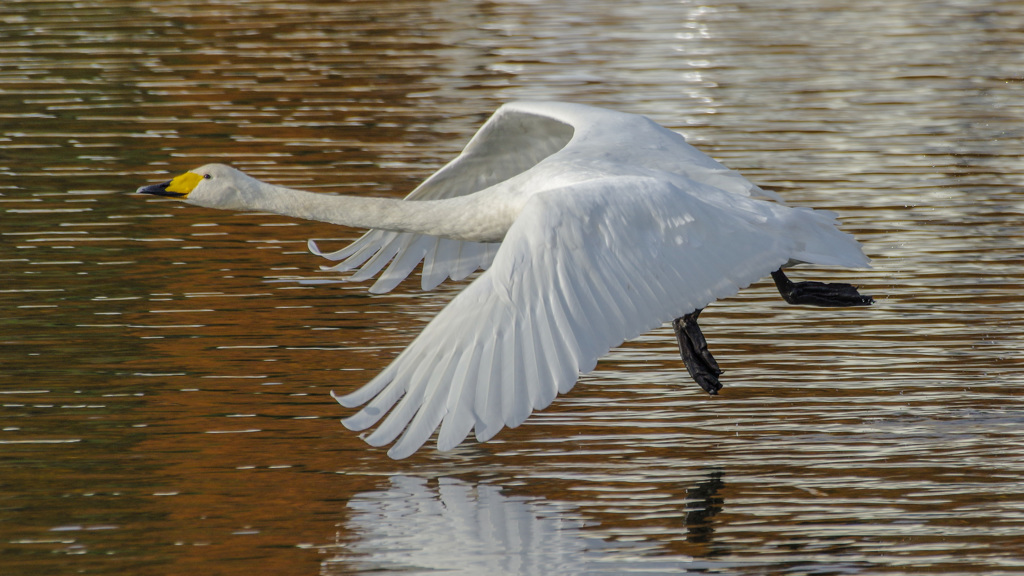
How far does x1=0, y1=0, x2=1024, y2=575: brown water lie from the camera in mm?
6289

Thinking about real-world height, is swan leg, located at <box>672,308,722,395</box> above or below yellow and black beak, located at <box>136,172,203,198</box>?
below

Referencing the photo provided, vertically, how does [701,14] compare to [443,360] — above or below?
below

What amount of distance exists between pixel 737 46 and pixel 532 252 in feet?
55.2

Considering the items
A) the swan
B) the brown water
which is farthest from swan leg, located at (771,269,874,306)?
the brown water

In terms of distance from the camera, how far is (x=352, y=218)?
8.39m

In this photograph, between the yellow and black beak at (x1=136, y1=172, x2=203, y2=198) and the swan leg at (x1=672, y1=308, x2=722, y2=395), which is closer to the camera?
the swan leg at (x1=672, y1=308, x2=722, y2=395)

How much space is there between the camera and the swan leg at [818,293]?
8664mm

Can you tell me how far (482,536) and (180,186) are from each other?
323 centimetres

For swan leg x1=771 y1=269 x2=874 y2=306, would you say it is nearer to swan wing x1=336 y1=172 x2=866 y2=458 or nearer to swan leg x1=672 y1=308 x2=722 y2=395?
swan leg x1=672 y1=308 x2=722 y2=395

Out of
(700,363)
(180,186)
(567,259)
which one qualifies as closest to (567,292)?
(567,259)

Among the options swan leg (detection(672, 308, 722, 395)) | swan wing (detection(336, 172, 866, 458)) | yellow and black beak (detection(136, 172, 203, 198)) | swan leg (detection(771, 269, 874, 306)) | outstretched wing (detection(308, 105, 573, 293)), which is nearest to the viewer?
swan wing (detection(336, 172, 866, 458))

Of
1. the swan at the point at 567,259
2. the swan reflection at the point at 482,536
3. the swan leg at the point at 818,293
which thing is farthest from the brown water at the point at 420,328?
the swan at the point at 567,259

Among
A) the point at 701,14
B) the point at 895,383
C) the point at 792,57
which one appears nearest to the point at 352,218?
the point at 895,383

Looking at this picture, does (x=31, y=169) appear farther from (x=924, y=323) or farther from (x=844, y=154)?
(x=924, y=323)
